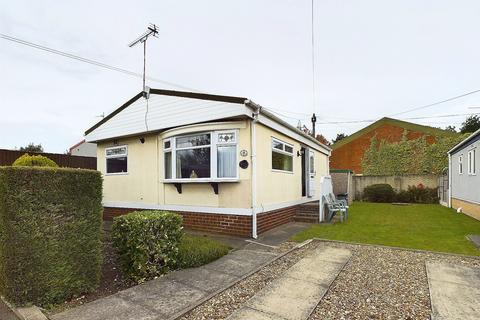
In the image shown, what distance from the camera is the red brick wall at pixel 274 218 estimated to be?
7908 mm

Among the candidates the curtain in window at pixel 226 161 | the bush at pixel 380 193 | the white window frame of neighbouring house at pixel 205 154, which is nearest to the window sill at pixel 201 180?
the white window frame of neighbouring house at pixel 205 154

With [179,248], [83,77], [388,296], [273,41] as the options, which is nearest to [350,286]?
[388,296]

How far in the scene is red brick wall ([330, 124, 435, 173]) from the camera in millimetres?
22594

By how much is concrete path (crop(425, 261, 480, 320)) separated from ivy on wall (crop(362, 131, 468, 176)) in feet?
58.3

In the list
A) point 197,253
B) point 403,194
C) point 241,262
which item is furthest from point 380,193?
point 197,253

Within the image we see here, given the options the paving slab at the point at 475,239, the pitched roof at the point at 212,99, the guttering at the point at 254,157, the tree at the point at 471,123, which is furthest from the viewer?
the tree at the point at 471,123

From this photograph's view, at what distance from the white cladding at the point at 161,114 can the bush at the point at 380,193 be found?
1477 cm

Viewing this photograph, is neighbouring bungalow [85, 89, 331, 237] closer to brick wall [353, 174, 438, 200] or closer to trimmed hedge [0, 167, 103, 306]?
trimmed hedge [0, 167, 103, 306]

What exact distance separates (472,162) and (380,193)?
749 centimetres

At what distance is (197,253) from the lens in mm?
5262

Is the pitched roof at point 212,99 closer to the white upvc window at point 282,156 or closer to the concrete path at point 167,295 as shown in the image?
the white upvc window at point 282,156

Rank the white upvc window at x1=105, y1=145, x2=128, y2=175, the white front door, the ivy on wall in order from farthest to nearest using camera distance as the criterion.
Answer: the ivy on wall → the white front door → the white upvc window at x1=105, y1=145, x2=128, y2=175

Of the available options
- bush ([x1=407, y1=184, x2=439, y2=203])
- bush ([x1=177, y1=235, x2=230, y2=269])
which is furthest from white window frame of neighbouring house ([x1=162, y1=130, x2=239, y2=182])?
bush ([x1=407, y1=184, x2=439, y2=203])

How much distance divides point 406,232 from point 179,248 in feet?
21.7
